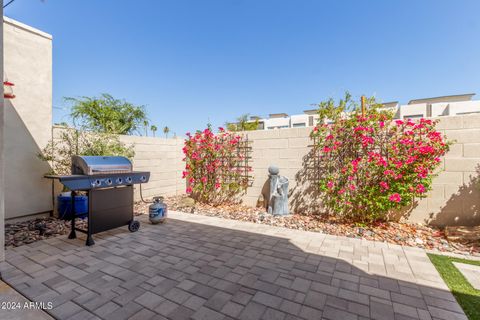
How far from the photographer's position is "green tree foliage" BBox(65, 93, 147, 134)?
9.79 metres

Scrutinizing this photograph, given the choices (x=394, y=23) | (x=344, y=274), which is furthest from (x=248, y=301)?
(x=394, y=23)

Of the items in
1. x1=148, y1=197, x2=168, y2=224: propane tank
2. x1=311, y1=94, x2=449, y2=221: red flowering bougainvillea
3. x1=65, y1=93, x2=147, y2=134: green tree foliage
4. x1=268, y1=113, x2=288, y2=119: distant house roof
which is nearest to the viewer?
x1=311, y1=94, x2=449, y2=221: red flowering bougainvillea

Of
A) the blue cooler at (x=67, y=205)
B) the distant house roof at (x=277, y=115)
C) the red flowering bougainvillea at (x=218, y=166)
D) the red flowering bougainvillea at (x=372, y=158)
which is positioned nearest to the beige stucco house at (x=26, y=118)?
the blue cooler at (x=67, y=205)

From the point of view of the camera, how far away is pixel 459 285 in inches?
94.2

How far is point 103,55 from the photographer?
834 centimetres

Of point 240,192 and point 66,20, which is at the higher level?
point 66,20

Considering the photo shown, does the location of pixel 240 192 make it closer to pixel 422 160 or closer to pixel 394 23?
pixel 422 160

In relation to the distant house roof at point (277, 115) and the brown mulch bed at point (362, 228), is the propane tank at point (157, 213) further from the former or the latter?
the distant house roof at point (277, 115)

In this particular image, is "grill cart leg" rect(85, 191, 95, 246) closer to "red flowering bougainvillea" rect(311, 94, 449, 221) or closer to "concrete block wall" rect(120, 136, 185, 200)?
"concrete block wall" rect(120, 136, 185, 200)

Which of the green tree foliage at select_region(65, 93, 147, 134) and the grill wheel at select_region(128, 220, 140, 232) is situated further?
the green tree foliage at select_region(65, 93, 147, 134)

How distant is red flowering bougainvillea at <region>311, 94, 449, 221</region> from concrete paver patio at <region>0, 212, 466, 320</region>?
1063 mm

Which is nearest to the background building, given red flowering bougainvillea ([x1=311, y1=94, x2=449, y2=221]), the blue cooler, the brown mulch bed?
red flowering bougainvillea ([x1=311, y1=94, x2=449, y2=221])

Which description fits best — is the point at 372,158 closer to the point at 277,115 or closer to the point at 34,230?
the point at 34,230

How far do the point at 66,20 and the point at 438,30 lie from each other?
10.3m
